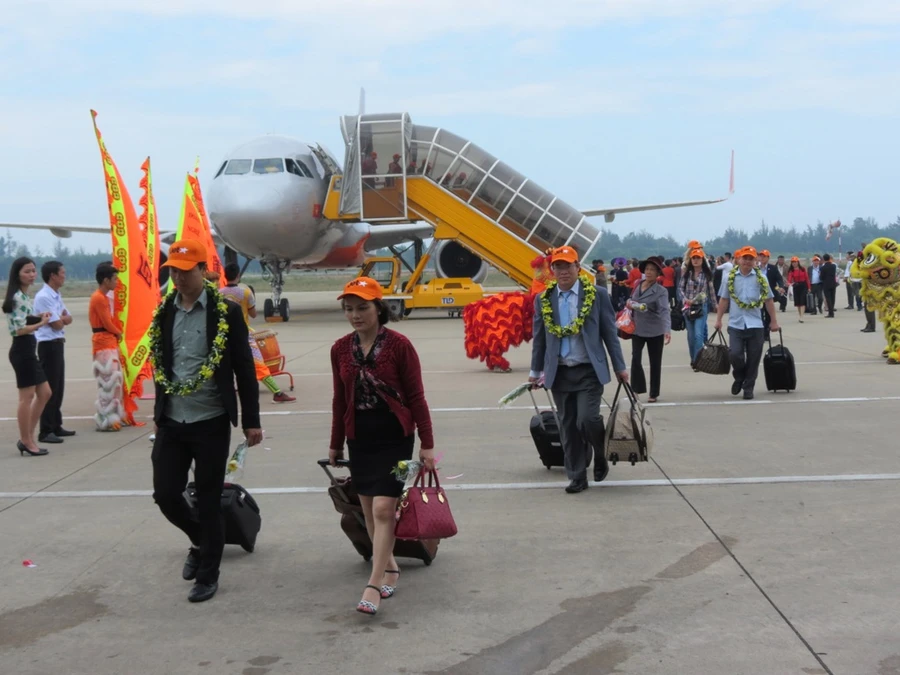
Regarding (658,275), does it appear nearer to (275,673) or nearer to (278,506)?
(278,506)

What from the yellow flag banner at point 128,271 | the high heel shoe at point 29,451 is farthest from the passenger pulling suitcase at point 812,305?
the high heel shoe at point 29,451

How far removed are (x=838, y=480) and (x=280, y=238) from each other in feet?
66.6

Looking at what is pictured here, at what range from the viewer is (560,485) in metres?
7.48

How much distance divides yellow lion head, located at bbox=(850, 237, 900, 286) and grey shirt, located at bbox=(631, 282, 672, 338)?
492cm

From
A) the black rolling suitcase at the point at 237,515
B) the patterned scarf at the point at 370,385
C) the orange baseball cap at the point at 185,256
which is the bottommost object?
the black rolling suitcase at the point at 237,515

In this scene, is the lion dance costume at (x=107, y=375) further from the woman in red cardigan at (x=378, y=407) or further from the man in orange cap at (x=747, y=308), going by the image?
the man in orange cap at (x=747, y=308)

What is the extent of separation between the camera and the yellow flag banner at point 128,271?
998 cm

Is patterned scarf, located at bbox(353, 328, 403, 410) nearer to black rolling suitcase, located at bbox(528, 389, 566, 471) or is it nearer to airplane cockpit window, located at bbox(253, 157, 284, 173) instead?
black rolling suitcase, located at bbox(528, 389, 566, 471)

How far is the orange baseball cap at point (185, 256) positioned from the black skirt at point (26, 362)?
445 centimetres

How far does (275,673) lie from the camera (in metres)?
4.13

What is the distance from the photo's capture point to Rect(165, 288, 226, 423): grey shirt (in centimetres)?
521

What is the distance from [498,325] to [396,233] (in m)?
19.4

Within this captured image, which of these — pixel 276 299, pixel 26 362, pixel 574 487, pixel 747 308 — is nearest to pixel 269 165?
pixel 276 299

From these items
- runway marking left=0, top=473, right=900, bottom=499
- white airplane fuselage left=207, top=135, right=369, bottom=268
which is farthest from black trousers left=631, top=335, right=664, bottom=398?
white airplane fuselage left=207, top=135, right=369, bottom=268
